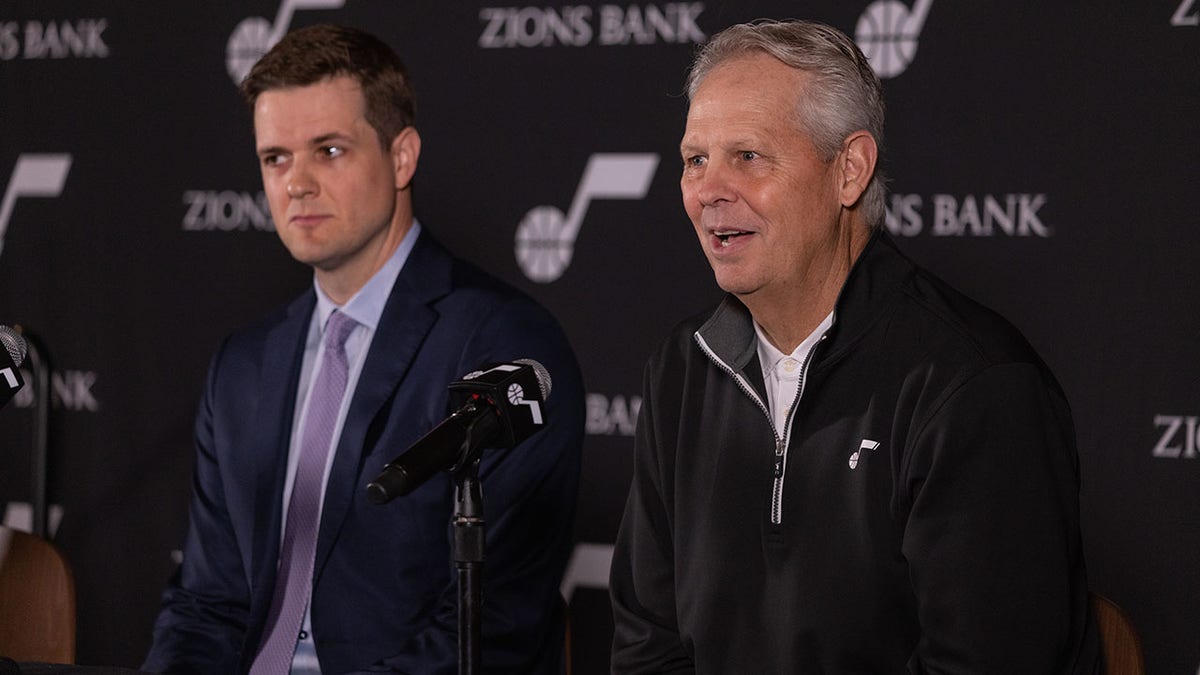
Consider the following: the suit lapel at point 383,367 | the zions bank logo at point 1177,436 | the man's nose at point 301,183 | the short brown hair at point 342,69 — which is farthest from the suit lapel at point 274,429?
the zions bank logo at point 1177,436

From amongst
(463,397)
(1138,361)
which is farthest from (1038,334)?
(463,397)

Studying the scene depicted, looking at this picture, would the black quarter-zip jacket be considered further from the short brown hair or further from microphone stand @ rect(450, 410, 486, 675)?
the short brown hair

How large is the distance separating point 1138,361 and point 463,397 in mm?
1752

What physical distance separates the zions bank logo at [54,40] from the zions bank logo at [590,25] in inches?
45.6

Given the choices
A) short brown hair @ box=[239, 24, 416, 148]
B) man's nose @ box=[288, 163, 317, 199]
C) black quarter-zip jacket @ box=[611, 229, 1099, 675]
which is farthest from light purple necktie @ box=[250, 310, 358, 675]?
black quarter-zip jacket @ box=[611, 229, 1099, 675]

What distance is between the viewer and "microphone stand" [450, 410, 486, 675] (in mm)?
1635

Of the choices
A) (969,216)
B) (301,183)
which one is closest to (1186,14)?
(969,216)

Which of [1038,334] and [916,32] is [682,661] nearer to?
[1038,334]

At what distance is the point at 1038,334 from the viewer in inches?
118

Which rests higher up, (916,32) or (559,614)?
(916,32)

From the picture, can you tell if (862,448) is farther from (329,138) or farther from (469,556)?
(329,138)

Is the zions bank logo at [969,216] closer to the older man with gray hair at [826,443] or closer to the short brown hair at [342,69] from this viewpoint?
the older man with gray hair at [826,443]

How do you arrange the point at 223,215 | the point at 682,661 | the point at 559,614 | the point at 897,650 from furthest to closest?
the point at 223,215, the point at 559,614, the point at 682,661, the point at 897,650

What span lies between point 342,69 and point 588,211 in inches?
35.5
